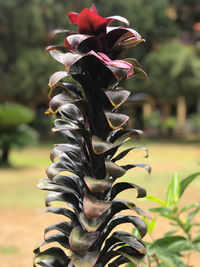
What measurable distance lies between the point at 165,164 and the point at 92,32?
1034cm

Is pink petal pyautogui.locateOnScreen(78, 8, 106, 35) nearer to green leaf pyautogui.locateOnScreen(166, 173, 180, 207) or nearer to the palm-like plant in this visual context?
the palm-like plant

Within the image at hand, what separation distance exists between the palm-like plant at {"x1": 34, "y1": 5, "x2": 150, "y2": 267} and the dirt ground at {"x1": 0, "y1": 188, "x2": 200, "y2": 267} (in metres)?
2.60

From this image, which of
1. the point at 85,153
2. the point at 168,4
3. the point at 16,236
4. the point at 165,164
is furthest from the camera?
the point at 168,4

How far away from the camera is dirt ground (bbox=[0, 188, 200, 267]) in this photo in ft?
12.2

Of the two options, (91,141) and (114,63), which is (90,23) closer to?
(114,63)

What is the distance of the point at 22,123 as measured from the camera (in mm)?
10523

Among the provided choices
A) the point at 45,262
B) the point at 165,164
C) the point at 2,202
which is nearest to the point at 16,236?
the point at 2,202

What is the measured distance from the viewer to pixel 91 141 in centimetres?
108

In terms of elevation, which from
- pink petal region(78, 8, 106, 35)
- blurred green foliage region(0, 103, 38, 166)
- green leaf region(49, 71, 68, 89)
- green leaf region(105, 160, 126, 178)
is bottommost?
blurred green foliage region(0, 103, 38, 166)

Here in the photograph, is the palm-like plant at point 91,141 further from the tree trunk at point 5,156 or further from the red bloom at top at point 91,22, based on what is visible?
the tree trunk at point 5,156

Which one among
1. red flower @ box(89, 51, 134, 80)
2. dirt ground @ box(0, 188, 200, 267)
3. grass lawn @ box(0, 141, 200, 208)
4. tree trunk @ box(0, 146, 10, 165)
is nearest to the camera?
red flower @ box(89, 51, 134, 80)

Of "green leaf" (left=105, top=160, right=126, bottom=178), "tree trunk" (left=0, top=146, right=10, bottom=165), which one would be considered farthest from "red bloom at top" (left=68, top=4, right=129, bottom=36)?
"tree trunk" (left=0, top=146, right=10, bottom=165)

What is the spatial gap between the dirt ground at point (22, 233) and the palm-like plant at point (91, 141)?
2597 millimetres

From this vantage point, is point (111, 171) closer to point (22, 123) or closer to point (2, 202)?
point (2, 202)
